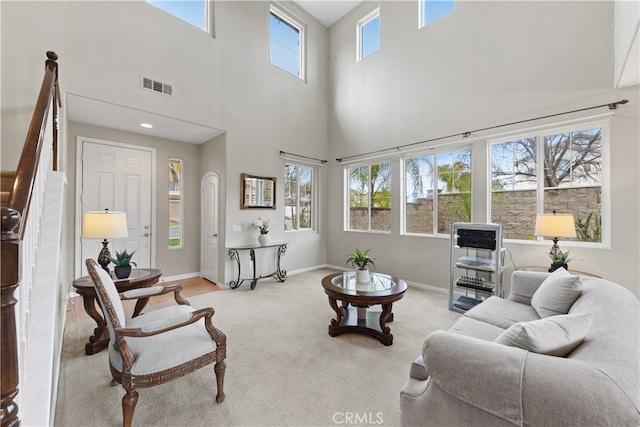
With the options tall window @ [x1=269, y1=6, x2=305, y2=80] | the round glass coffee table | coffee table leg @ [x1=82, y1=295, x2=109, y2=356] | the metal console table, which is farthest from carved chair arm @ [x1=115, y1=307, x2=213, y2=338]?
tall window @ [x1=269, y1=6, x2=305, y2=80]

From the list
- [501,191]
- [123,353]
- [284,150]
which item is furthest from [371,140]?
[123,353]

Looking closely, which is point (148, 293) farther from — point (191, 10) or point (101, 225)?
point (191, 10)

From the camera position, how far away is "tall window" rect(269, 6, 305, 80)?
17.4 ft

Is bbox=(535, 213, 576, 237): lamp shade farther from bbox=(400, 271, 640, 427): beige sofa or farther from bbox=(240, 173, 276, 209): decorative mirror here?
bbox=(240, 173, 276, 209): decorative mirror

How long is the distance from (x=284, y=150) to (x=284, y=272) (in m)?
2.41

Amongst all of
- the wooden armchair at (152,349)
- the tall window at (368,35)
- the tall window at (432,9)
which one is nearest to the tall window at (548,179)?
the tall window at (432,9)

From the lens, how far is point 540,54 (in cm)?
339

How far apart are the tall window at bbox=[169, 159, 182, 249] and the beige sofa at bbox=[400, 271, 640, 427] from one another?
15.7ft

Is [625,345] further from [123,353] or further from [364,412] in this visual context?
[123,353]

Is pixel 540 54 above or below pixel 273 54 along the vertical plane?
below

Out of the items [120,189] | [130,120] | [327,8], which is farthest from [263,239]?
[327,8]

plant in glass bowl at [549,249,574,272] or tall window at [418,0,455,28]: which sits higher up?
tall window at [418,0,455,28]

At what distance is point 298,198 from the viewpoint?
5680 millimetres

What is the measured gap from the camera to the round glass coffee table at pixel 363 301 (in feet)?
8.36
